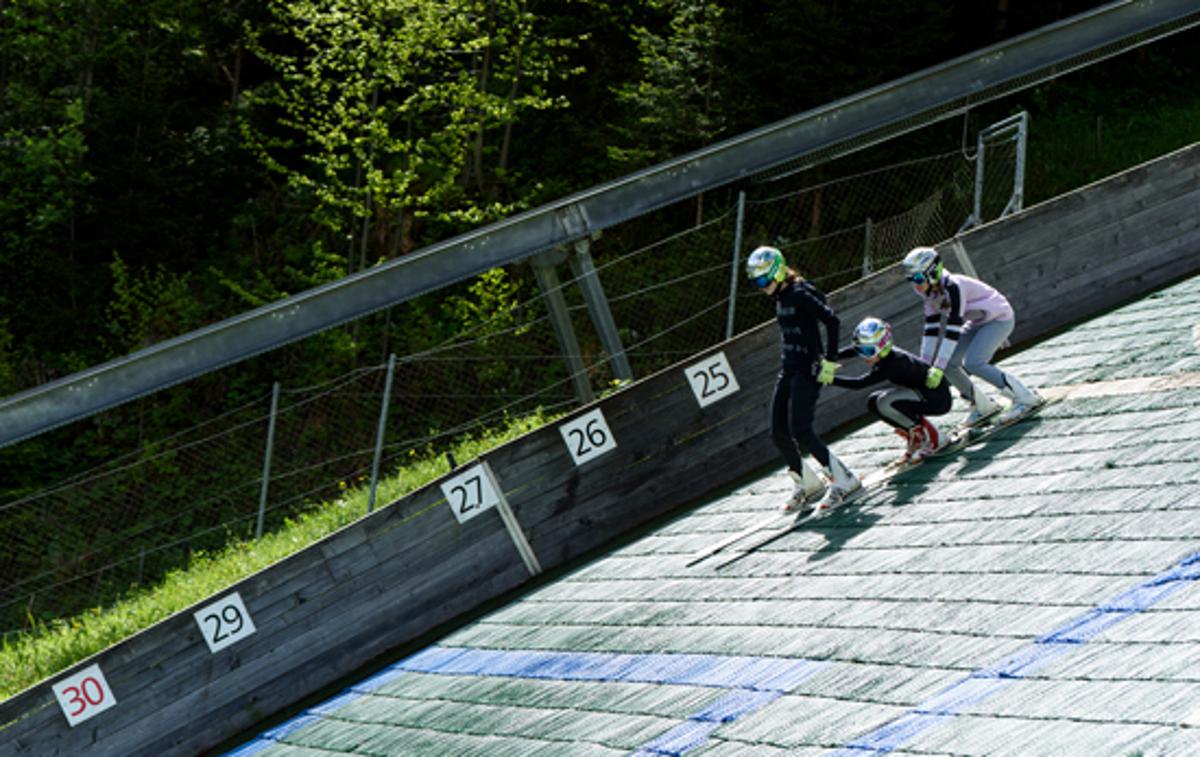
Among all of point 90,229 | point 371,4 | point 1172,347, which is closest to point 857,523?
point 1172,347

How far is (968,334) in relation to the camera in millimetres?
11156

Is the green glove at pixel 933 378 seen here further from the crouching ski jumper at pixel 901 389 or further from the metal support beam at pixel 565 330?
the metal support beam at pixel 565 330

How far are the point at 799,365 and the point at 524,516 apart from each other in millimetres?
3234

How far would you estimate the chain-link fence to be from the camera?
16734 millimetres

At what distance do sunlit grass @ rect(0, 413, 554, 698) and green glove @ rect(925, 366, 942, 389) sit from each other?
5509 millimetres

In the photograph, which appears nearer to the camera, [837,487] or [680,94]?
[837,487]

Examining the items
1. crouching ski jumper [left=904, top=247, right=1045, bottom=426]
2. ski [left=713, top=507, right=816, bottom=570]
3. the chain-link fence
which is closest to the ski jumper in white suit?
crouching ski jumper [left=904, top=247, right=1045, bottom=426]

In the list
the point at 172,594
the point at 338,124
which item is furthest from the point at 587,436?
the point at 338,124

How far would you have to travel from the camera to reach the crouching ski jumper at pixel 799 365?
10.5m

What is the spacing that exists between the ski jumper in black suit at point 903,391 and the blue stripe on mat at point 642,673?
2684 millimetres

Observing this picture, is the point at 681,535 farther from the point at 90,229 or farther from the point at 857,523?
the point at 90,229

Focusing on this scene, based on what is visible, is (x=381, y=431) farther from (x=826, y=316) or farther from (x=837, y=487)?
(x=826, y=316)

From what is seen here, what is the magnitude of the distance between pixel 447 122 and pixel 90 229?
7.57 m

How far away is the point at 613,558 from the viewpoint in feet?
41.0
